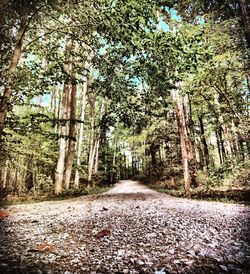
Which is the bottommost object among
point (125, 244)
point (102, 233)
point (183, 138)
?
point (125, 244)

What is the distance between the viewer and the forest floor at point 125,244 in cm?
305

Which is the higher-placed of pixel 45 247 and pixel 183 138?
pixel 183 138

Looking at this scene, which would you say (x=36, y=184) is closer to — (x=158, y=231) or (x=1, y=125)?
(x=1, y=125)

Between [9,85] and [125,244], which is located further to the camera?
A: [9,85]

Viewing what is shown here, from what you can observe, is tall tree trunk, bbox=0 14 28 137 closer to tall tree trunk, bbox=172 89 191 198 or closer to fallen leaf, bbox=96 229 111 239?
fallen leaf, bbox=96 229 111 239

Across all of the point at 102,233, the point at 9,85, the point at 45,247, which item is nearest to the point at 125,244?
the point at 102,233

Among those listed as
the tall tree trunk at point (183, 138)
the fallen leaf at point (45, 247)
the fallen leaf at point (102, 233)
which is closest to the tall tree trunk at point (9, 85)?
the fallen leaf at point (45, 247)

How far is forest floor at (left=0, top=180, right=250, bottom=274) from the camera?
3055mm

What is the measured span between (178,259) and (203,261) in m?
0.34

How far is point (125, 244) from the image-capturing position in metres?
3.93

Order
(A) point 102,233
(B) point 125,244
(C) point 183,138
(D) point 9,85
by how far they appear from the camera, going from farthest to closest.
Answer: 1. (C) point 183,138
2. (D) point 9,85
3. (A) point 102,233
4. (B) point 125,244

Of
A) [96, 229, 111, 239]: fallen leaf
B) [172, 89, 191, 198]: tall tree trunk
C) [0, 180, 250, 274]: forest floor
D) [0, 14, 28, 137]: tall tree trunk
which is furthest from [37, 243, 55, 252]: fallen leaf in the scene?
[172, 89, 191, 198]: tall tree trunk

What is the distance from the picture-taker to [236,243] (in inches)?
158

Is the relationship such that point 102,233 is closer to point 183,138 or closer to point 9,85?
point 9,85
